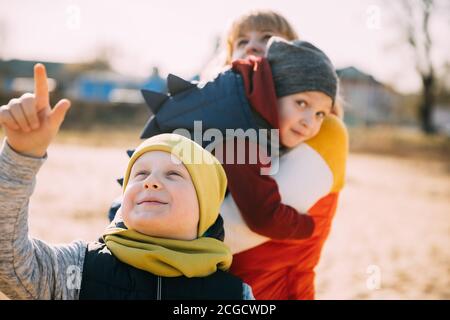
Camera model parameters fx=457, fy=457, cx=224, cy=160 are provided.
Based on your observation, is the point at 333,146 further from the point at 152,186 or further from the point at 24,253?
the point at 24,253

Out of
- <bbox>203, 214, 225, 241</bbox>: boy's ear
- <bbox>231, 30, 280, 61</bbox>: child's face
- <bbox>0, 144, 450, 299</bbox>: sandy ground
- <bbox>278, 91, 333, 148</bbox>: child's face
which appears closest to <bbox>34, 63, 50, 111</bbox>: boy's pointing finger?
<bbox>203, 214, 225, 241</bbox>: boy's ear

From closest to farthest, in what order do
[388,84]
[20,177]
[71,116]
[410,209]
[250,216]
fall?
[20,177], [250,216], [410,209], [71,116], [388,84]

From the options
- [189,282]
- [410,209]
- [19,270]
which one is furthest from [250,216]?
[410,209]

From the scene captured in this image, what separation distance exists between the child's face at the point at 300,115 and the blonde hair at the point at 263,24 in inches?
26.6

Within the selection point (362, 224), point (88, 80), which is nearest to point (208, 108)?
point (362, 224)

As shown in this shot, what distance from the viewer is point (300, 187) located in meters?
2.15

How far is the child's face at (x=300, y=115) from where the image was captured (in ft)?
6.98

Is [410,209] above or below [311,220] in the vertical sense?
above

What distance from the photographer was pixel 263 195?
1912 millimetres

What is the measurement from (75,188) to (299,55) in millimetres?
7377

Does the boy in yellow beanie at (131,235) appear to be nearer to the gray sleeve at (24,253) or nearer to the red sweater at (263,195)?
the gray sleeve at (24,253)

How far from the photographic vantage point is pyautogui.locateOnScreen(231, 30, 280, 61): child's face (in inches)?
104

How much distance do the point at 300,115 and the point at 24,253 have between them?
4.29ft

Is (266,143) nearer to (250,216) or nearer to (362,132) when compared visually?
(250,216)
